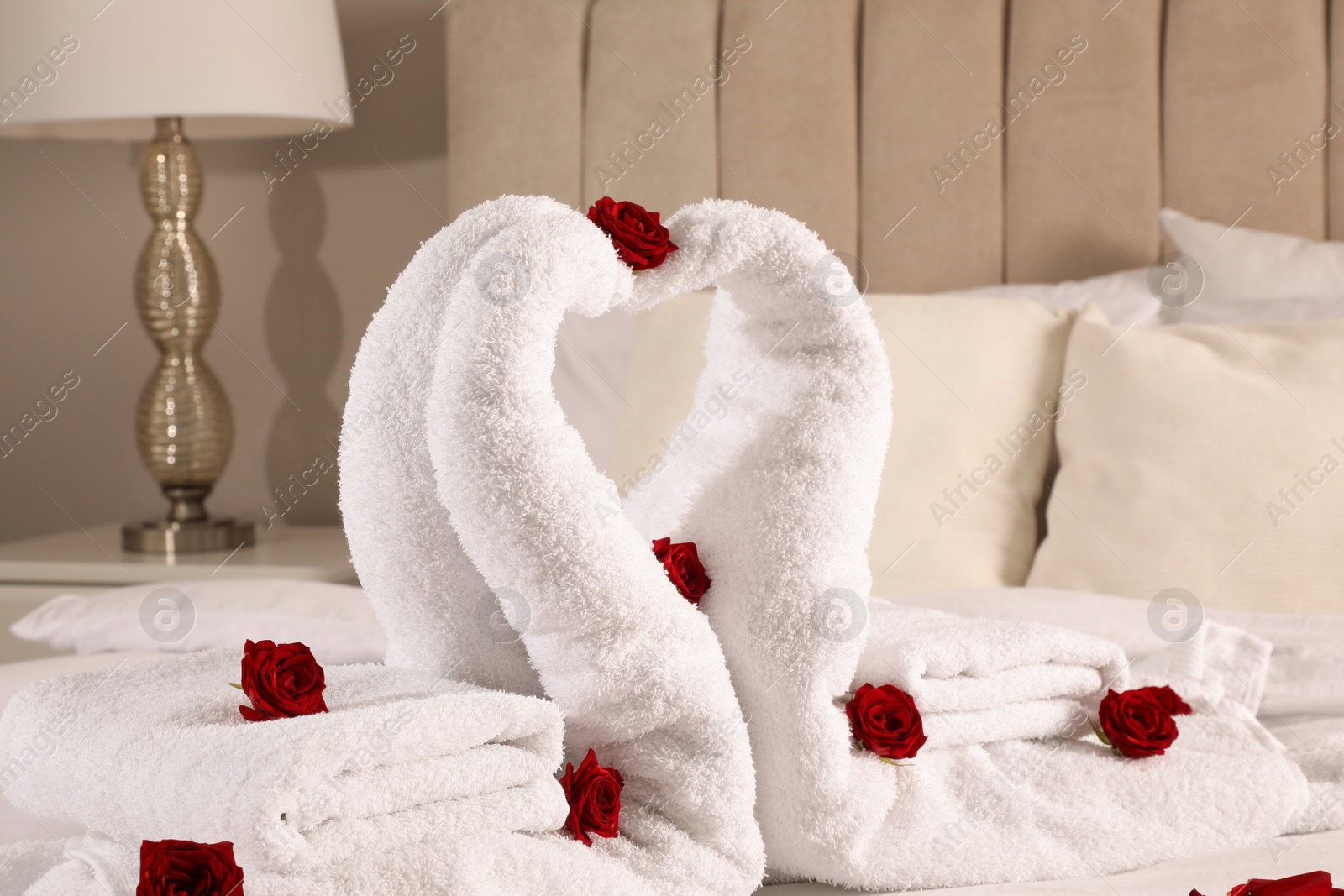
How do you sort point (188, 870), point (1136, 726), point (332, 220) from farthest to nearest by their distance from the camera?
point (332, 220)
point (1136, 726)
point (188, 870)

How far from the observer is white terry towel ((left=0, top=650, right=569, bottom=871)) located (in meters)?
0.48

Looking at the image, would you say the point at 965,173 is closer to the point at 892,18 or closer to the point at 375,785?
the point at 892,18

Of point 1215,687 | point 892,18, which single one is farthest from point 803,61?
point 1215,687

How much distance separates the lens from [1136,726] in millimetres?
765

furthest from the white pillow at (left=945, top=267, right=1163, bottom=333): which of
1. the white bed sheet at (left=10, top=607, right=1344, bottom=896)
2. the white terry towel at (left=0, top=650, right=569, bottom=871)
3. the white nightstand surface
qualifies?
the white terry towel at (left=0, top=650, right=569, bottom=871)

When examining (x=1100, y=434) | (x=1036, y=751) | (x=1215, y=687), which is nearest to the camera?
(x=1036, y=751)

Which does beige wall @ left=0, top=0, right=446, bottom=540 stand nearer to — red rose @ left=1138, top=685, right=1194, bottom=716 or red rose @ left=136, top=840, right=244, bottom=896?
red rose @ left=1138, top=685, right=1194, bottom=716

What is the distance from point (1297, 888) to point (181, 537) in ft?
6.14

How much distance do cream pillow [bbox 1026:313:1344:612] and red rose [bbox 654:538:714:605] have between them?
31.7 inches

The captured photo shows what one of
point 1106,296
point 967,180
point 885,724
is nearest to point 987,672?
point 885,724

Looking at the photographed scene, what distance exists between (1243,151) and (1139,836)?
1.40 meters

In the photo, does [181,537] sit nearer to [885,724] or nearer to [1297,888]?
[885,724]

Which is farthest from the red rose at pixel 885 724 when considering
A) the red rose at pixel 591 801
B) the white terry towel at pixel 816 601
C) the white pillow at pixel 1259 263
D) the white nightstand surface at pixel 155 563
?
the white nightstand surface at pixel 155 563

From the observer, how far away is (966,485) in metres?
1.43
